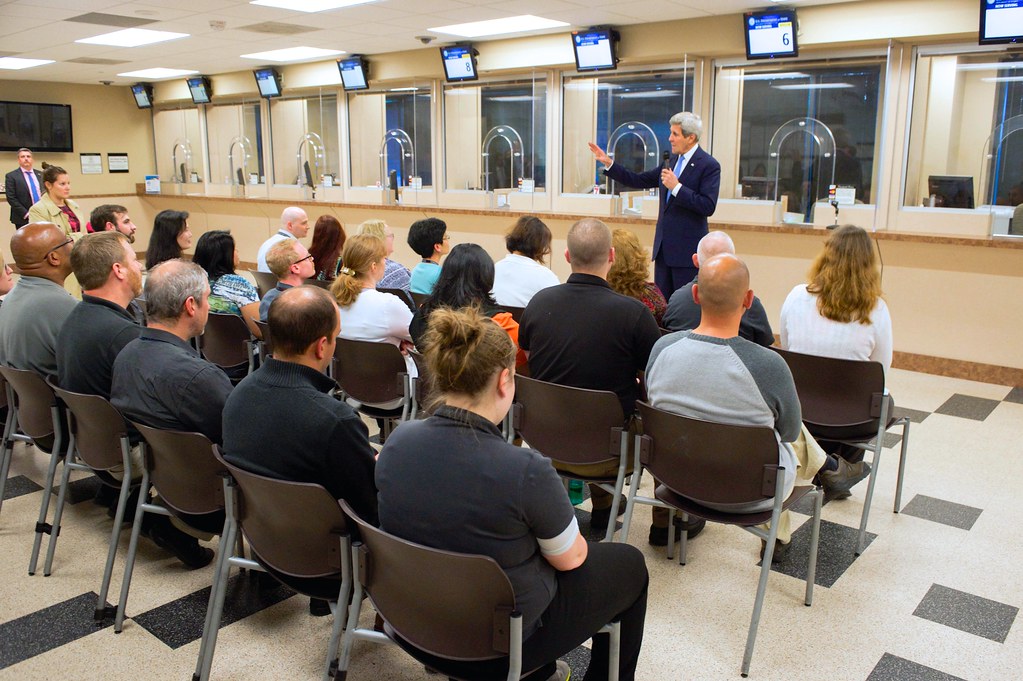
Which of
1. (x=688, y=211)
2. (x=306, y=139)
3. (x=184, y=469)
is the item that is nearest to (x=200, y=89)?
(x=306, y=139)

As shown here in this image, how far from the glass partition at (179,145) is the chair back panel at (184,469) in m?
10.7

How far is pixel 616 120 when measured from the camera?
7840 mm

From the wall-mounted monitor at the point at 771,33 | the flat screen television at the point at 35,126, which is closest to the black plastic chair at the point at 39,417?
the wall-mounted monitor at the point at 771,33

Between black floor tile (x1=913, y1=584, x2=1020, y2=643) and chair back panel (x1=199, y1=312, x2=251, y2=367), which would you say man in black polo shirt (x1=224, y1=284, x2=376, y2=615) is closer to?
black floor tile (x1=913, y1=584, x2=1020, y2=643)

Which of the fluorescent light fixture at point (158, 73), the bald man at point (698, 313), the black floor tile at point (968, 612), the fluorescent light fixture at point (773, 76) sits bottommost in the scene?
the black floor tile at point (968, 612)

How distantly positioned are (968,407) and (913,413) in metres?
0.43

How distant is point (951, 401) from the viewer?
16.8 feet

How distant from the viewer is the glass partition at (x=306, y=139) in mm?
10109

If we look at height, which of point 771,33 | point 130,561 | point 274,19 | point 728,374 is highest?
point 274,19

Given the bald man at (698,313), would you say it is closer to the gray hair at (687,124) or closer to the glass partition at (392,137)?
the gray hair at (687,124)

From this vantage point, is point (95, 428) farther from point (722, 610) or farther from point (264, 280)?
point (264, 280)

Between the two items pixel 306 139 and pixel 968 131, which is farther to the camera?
pixel 306 139

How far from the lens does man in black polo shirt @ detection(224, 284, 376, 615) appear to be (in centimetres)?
203

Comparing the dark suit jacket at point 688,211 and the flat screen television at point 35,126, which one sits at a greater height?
the flat screen television at point 35,126
